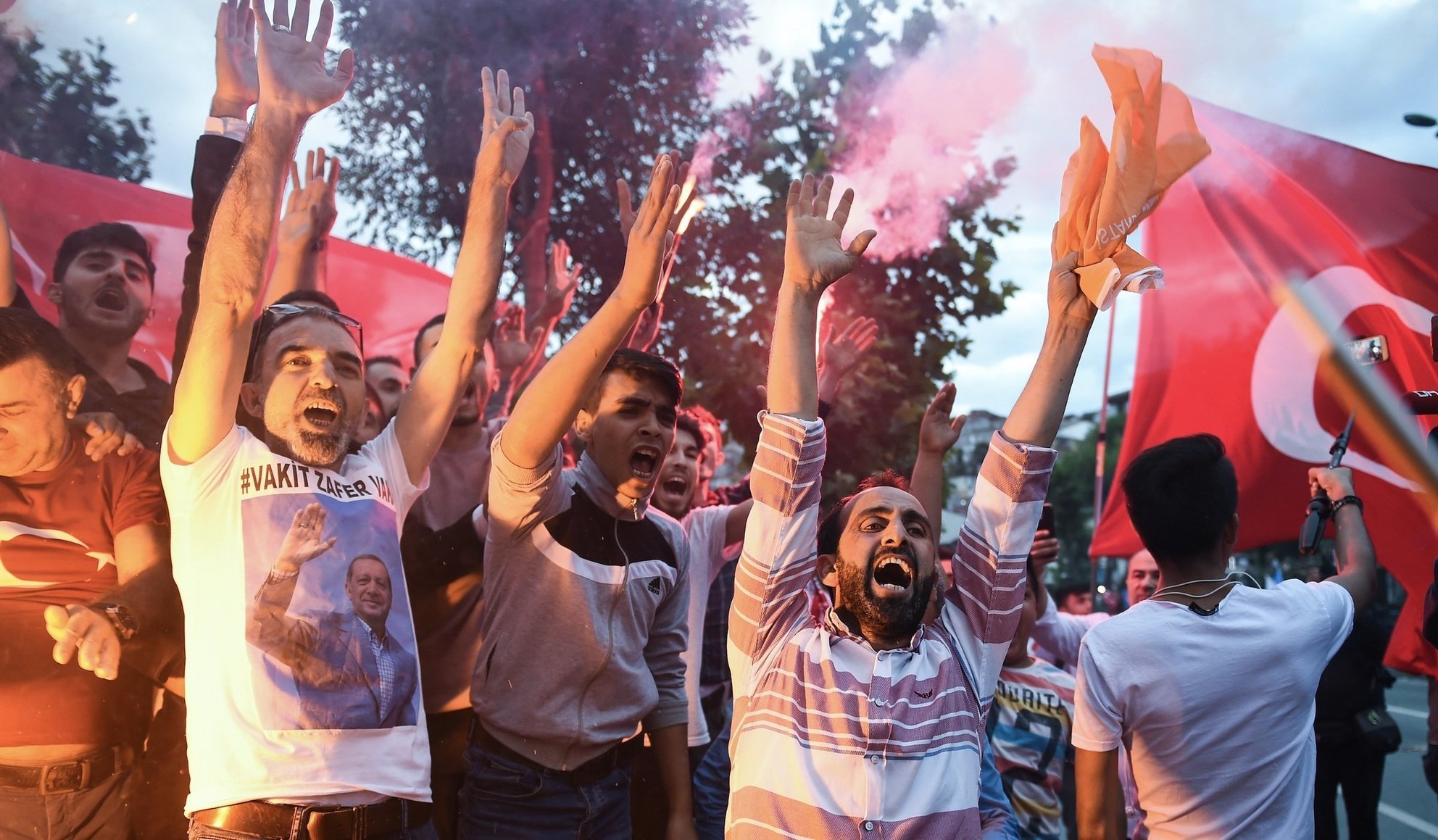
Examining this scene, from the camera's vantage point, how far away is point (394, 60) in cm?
714

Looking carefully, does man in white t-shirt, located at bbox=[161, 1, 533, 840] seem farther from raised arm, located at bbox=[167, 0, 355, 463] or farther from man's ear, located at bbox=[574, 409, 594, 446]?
man's ear, located at bbox=[574, 409, 594, 446]

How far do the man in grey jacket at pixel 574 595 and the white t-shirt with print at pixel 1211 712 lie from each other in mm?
1180

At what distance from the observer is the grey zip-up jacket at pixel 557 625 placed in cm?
276

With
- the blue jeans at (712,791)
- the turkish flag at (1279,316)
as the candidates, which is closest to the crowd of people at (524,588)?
the blue jeans at (712,791)

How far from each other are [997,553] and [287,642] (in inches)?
60.4

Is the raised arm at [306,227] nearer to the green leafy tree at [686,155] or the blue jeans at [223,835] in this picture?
the blue jeans at [223,835]

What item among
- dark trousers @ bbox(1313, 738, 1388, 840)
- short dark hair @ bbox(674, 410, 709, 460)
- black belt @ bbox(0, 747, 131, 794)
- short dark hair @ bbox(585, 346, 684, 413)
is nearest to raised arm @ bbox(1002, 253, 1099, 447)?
short dark hair @ bbox(585, 346, 684, 413)

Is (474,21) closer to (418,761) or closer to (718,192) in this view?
(718,192)

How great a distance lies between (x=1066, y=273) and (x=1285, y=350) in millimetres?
3630

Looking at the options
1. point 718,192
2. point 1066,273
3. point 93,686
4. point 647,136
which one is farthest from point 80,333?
point 718,192

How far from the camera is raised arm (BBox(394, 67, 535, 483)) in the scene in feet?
8.87

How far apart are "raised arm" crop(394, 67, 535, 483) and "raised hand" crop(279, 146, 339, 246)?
1027 mm

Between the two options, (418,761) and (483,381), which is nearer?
(418,761)

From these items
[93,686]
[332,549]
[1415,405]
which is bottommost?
[93,686]
